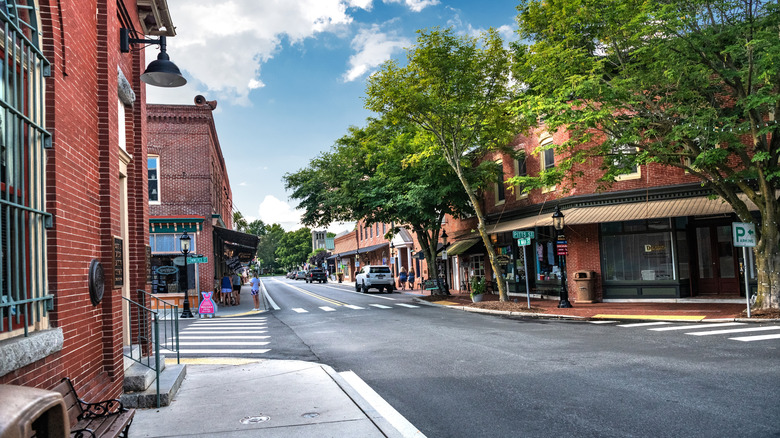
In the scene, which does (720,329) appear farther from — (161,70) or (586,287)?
(161,70)

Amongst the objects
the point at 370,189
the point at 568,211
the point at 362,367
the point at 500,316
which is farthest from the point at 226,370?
the point at 370,189

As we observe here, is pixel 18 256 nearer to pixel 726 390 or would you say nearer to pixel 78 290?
pixel 78 290

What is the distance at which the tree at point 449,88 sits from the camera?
19938 millimetres

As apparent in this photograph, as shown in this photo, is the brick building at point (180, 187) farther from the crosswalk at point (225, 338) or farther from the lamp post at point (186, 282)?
the crosswalk at point (225, 338)

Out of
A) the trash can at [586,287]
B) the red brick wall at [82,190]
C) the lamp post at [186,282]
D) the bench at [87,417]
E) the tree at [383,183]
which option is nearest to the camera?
the bench at [87,417]

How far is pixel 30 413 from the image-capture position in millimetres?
2656

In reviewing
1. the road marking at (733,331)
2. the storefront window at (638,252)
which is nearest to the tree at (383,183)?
the storefront window at (638,252)

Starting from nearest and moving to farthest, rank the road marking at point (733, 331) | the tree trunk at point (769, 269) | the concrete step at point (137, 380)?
the concrete step at point (137, 380)
the road marking at point (733, 331)
the tree trunk at point (769, 269)

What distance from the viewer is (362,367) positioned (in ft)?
32.2

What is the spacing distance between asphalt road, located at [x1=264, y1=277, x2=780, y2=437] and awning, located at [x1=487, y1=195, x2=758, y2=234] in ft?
21.8

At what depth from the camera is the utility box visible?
2.50m

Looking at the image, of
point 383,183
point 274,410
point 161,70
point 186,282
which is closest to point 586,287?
point 383,183

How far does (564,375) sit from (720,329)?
6.85 meters

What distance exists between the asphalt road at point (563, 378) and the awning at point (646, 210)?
6.65 metres
